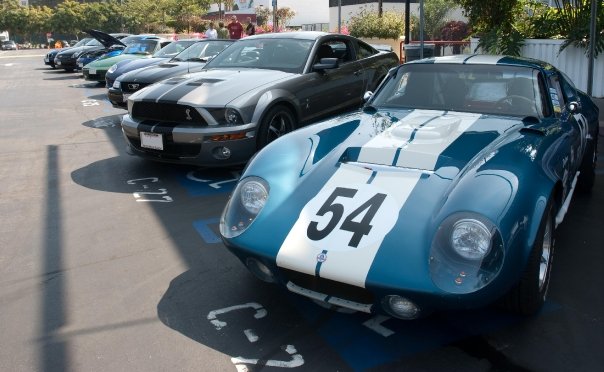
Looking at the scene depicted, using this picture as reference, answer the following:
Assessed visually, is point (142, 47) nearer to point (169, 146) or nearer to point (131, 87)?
point (131, 87)

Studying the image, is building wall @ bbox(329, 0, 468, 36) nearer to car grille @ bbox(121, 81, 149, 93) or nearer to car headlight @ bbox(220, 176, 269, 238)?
car grille @ bbox(121, 81, 149, 93)

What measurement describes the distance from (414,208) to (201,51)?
7.59 meters

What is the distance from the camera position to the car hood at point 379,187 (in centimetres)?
257

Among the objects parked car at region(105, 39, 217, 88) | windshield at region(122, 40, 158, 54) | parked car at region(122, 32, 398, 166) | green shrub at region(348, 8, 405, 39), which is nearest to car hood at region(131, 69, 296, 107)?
parked car at region(122, 32, 398, 166)

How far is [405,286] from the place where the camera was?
2451mm

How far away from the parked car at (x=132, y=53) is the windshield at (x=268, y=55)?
6.46m

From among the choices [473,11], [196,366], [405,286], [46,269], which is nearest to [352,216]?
[405,286]

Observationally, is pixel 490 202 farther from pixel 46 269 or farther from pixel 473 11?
pixel 473 11

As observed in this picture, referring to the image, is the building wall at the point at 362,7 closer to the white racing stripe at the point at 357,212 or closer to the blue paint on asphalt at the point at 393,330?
the white racing stripe at the point at 357,212

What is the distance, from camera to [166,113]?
5.63 meters

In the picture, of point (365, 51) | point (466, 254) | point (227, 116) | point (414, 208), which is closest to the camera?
point (466, 254)

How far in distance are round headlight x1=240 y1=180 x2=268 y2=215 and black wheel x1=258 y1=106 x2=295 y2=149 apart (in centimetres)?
253

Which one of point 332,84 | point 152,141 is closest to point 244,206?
point 152,141

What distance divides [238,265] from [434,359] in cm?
151
